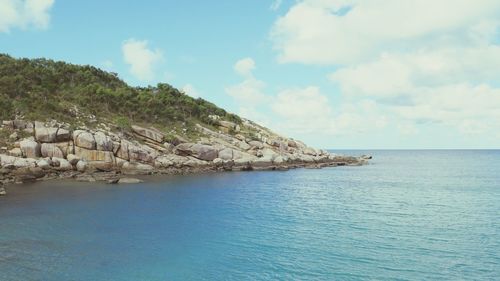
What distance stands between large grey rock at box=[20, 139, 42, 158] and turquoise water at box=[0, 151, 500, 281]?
63.0 ft

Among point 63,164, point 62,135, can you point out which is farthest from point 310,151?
point 63,164

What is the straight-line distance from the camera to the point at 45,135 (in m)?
84.4

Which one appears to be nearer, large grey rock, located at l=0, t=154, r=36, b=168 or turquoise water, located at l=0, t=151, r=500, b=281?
turquoise water, located at l=0, t=151, r=500, b=281

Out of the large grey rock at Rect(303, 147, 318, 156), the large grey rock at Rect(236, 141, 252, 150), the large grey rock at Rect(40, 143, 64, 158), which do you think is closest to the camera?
the large grey rock at Rect(40, 143, 64, 158)

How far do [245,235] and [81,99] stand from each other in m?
89.4

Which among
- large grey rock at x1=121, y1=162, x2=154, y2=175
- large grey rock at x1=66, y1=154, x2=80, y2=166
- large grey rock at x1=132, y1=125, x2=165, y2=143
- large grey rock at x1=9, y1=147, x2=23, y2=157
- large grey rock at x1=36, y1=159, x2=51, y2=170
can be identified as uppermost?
large grey rock at x1=132, y1=125, x2=165, y2=143

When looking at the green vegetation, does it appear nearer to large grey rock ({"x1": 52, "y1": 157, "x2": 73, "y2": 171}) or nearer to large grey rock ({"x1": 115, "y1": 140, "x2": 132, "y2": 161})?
large grey rock ({"x1": 115, "y1": 140, "x2": 132, "y2": 161})

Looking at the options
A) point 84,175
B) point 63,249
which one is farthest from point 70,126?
point 63,249

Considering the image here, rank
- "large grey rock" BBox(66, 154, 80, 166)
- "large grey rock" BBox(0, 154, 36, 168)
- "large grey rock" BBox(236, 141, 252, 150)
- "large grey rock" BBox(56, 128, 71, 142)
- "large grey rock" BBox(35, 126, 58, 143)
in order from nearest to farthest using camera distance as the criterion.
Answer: "large grey rock" BBox(0, 154, 36, 168)
"large grey rock" BBox(66, 154, 80, 166)
"large grey rock" BBox(35, 126, 58, 143)
"large grey rock" BBox(56, 128, 71, 142)
"large grey rock" BBox(236, 141, 252, 150)

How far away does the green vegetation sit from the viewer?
314 feet

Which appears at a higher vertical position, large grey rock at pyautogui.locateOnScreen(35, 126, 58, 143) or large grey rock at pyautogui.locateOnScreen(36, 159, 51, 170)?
large grey rock at pyautogui.locateOnScreen(35, 126, 58, 143)

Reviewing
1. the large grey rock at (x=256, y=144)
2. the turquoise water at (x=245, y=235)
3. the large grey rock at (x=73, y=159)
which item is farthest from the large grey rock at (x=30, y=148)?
the large grey rock at (x=256, y=144)

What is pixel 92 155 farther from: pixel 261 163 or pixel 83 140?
pixel 261 163

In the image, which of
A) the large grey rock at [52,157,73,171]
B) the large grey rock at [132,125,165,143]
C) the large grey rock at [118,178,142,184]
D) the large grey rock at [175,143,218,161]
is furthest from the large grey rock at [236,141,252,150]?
the large grey rock at [52,157,73,171]
